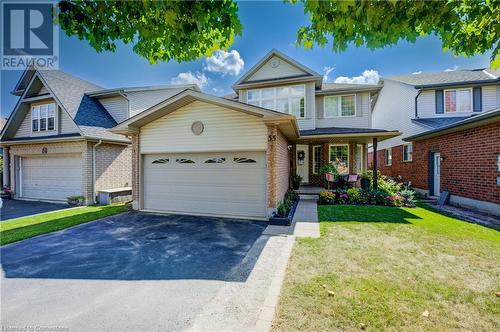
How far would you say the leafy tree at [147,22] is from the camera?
3.21 meters

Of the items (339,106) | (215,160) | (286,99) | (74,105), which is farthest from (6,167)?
(339,106)

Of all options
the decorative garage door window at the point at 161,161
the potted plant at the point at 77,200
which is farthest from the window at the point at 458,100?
the potted plant at the point at 77,200

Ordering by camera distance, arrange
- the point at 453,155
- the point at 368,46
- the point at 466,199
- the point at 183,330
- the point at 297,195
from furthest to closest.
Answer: the point at 297,195 → the point at 453,155 → the point at 466,199 → the point at 368,46 → the point at 183,330

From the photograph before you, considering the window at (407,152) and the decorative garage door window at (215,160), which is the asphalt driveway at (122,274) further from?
the window at (407,152)

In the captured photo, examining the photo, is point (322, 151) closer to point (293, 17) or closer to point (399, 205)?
point (399, 205)

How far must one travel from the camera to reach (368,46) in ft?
12.6

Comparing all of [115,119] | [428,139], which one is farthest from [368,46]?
[115,119]

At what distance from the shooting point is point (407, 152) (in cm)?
1591

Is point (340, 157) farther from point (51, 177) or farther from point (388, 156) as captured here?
point (51, 177)

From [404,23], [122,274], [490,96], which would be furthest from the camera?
[490,96]

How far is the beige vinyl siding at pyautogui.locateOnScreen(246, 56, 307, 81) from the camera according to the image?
13.6m

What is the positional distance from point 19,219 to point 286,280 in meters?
10.5

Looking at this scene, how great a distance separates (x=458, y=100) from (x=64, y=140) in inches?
938

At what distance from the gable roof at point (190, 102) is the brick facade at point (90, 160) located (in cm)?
356
